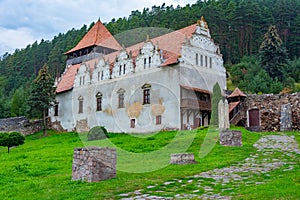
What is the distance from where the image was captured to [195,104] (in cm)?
2956

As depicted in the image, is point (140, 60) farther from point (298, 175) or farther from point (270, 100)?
point (298, 175)

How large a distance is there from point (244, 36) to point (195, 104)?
118ft

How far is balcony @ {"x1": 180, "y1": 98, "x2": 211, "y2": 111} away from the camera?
28812mm

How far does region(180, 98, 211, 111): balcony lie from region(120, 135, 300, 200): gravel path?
518 inches

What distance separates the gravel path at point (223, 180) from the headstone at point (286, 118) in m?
13.3

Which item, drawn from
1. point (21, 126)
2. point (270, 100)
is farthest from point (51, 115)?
point (270, 100)

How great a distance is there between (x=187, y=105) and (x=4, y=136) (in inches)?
517

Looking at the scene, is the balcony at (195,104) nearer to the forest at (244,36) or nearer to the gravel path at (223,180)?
the gravel path at (223,180)

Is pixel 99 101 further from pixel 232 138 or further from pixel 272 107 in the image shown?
pixel 232 138

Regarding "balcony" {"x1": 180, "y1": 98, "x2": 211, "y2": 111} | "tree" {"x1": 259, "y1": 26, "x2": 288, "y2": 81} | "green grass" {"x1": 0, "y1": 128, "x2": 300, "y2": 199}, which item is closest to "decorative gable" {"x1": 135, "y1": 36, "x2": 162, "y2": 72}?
"balcony" {"x1": 180, "y1": 98, "x2": 211, "y2": 111}

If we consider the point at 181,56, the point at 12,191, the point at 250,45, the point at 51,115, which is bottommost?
the point at 12,191

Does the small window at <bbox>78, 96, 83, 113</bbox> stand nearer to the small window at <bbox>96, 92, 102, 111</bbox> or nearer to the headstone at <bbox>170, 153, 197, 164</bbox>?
the small window at <bbox>96, 92, 102, 111</bbox>

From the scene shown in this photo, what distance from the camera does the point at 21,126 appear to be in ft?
138

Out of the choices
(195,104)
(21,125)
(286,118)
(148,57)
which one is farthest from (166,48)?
(21,125)
